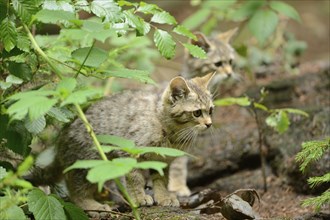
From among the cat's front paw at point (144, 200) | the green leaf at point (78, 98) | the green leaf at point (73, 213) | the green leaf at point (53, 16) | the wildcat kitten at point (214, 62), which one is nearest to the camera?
the green leaf at point (78, 98)

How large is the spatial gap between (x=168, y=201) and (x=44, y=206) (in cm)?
158

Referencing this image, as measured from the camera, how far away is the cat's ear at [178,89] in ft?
15.1

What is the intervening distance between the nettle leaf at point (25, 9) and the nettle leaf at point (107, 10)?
325mm

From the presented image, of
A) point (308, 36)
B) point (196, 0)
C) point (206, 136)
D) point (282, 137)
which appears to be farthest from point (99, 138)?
point (308, 36)

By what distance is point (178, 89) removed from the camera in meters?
4.68

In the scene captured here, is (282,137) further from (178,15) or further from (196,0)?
(178,15)

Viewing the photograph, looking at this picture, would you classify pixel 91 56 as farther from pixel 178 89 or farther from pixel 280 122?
pixel 280 122

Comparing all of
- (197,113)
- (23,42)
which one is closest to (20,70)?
(23,42)

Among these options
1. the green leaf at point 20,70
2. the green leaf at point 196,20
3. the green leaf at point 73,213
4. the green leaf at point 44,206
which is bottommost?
the green leaf at point 196,20

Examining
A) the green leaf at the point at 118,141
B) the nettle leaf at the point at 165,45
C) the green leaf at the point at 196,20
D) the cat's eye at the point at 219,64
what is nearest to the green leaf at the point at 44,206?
the green leaf at the point at 118,141

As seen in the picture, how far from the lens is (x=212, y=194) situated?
15.4ft

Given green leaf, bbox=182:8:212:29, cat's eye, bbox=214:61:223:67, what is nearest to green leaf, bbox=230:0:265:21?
green leaf, bbox=182:8:212:29

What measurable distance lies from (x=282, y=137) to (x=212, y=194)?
1495mm

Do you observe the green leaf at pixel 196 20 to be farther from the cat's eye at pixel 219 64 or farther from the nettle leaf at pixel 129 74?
the nettle leaf at pixel 129 74
